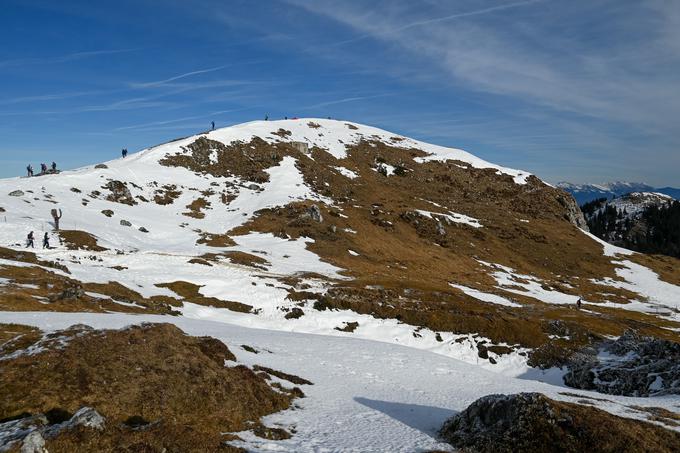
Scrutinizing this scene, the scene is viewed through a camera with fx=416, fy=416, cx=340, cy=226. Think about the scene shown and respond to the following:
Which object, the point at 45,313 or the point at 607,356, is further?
the point at 607,356

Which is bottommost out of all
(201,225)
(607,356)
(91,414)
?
(607,356)

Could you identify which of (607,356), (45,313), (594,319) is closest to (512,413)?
(45,313)

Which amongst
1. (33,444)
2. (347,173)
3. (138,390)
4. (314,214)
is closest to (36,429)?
(33,444)

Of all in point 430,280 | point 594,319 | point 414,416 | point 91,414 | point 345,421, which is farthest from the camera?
point 430,280

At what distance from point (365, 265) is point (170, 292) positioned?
44328 mm

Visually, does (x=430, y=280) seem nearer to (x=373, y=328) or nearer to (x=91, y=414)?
(x=373, y=328)

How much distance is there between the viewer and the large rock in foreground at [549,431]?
15.0 m

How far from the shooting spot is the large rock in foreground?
14984 millimetres

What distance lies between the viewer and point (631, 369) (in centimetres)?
3547

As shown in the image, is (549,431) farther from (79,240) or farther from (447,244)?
(447,244)

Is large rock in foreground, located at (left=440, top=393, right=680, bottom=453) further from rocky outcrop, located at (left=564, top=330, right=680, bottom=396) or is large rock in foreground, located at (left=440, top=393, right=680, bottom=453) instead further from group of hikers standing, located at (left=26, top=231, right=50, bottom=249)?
group of hikers standing, located at (left=26, top=231, right=50, bottom=249)

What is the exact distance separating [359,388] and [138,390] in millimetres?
14013

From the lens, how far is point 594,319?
6556cm

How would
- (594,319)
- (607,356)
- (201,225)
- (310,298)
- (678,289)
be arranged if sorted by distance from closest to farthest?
(607,356)
(310,298)
(594,319)
(201,225)
(678,289)
